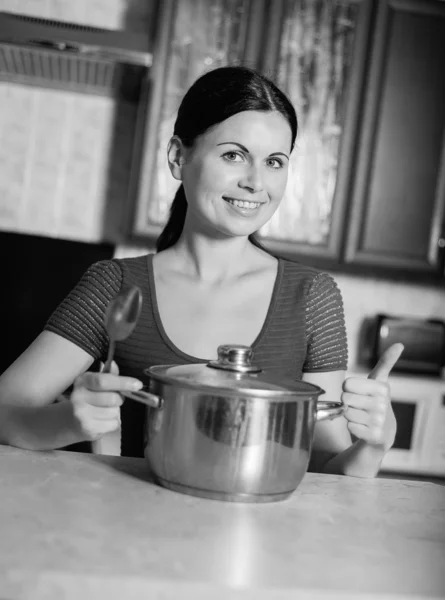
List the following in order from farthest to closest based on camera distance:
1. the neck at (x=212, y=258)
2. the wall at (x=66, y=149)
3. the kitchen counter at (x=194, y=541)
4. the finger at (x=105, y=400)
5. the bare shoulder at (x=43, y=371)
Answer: the wall at (x=66, y=149) < the neck at (x=212, y=258) < the bare shoulder at (x=43, y=371) < the finger at (x=105, y=400) < the kitchen counter at (x=194, y=541)

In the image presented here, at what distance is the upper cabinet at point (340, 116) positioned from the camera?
8.43ft

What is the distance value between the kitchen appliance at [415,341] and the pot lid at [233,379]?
2013mm

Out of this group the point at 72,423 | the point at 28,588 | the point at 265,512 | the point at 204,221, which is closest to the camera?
the point at 28,588

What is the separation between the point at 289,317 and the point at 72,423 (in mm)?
523

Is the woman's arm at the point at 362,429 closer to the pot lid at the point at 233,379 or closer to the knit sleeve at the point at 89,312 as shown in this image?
the pot lid at the point at 233,379

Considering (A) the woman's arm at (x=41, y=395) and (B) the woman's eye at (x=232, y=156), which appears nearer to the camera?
(A) the woman's arm at (x=41, y=395)

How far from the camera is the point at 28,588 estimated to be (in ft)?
1.86

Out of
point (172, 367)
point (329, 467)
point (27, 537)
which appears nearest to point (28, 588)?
point (27, 537)

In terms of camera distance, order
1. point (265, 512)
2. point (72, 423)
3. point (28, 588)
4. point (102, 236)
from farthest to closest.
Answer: point (102, 236) → point (72, 423) → point (265, 512) → point (28, 588)

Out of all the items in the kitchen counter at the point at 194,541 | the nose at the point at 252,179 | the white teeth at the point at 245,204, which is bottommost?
the kitchen counter at the point at 194,541

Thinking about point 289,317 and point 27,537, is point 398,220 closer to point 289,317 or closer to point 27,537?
point 289,317

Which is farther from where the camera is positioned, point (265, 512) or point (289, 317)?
point (289, 317)

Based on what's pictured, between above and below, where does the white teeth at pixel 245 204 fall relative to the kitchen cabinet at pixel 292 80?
below

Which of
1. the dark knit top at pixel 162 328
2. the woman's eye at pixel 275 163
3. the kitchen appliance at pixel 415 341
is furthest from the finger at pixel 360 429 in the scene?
the kitchen appliance at pixel 415 341
